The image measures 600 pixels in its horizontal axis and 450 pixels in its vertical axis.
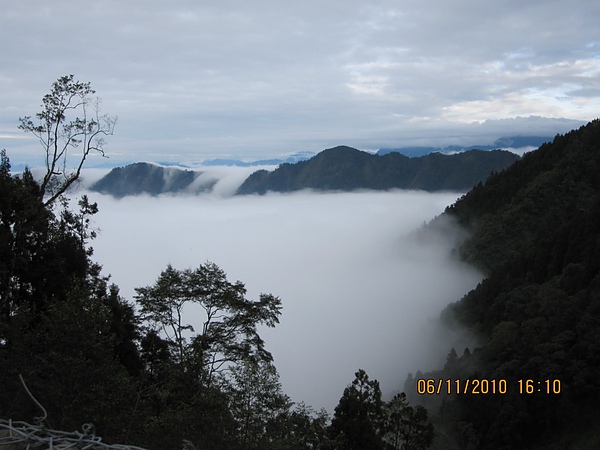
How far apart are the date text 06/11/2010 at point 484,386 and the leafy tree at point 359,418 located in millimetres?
16284

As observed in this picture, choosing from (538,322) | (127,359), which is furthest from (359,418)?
(538,322)

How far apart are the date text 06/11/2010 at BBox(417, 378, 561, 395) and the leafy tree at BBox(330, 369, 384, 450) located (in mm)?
16284

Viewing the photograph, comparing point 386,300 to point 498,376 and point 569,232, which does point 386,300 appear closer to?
point 569,232

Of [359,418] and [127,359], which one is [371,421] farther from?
A: [127,359]

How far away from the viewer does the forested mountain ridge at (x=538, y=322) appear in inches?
1220

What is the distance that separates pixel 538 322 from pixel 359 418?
Result: 25.8 m

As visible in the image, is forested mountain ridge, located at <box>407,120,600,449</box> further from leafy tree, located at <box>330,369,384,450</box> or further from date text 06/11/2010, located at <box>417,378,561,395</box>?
leafy tree, located at <box>330,369,384,450</box>

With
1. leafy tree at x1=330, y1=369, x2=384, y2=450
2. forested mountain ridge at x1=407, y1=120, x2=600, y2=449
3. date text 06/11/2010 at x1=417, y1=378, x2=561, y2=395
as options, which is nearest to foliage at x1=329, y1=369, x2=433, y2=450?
leafy tree at x1=330, y1=369, x2=384, y2=450

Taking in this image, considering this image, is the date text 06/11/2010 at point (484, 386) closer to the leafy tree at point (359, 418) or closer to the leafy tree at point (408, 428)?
the leafy tree at point (408, 428)

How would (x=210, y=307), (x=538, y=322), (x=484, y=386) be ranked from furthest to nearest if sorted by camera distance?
(x=538, y=322)
(x=484, y=386)
(x=210, y=307)

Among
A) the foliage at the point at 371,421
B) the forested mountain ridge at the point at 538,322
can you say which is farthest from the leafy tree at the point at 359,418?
the forested mountain ridge at the point at 538,322

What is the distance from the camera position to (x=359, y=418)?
18938 mm

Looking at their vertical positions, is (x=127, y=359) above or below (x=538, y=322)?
above

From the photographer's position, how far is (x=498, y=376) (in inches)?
1363
